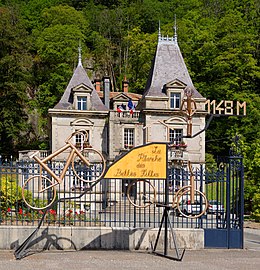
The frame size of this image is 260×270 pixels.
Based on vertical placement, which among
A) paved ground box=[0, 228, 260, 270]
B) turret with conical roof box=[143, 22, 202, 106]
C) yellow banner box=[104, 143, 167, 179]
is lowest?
paved ground box=[0, 228, 260, 270]

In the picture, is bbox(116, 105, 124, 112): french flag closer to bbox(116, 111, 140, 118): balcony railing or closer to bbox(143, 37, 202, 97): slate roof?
bbox(116, 111, 140, 118): balcony railing

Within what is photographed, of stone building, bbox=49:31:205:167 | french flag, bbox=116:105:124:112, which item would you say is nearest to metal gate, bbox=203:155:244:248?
stone building, bbox=49:31:205:167

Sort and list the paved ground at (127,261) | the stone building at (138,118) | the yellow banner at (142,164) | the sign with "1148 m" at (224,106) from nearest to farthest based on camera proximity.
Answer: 1. the paved ground at (127,261)
2. the yellow banner at (142,164)
3. the sign with "1148 m" at (224,106)
4. the stone building at (138,118)

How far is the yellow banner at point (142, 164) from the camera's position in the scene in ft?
39.5

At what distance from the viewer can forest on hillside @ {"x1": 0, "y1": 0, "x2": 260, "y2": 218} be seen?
44875 millimetres

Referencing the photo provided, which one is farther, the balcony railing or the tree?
the tree

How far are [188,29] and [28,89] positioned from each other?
59.4 feet

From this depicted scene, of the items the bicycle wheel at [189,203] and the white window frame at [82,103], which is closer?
the bicycle wheel at [189,203]

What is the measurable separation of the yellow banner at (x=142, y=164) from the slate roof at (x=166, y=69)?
77.8 ft

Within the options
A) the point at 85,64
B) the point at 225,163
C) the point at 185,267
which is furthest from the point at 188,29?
the point at 185,267

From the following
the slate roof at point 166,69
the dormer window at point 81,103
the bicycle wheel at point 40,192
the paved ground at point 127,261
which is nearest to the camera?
the paved ground at point 127,261

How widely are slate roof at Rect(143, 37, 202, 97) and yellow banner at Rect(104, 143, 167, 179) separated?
77.8ft

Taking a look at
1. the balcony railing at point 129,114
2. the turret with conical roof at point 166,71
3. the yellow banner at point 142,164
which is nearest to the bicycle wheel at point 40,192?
the yellow banner at point 142,164

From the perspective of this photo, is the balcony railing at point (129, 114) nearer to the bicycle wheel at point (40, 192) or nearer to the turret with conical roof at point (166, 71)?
the turret with conical roof at point (166, 71)
